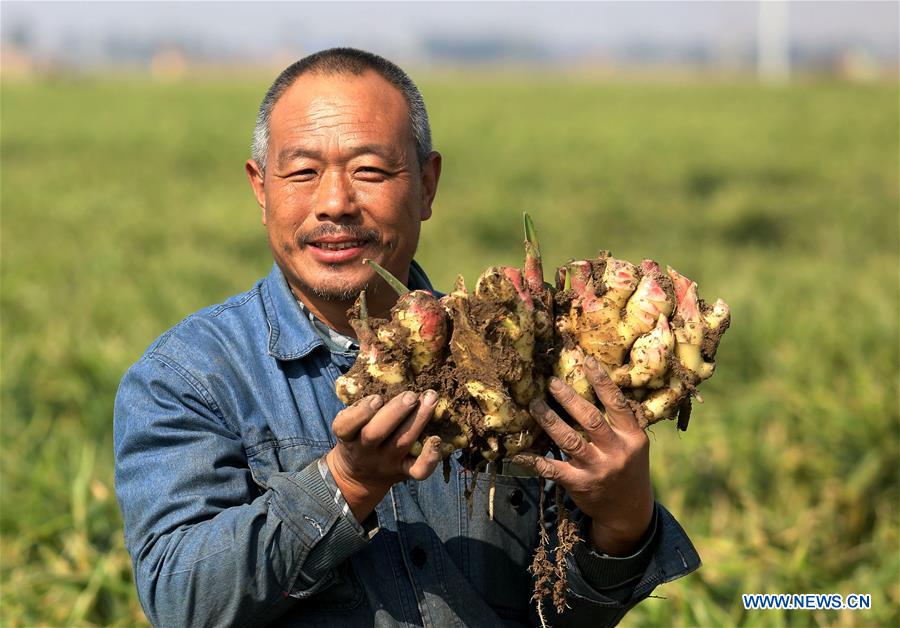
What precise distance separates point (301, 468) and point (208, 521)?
0.71 ft

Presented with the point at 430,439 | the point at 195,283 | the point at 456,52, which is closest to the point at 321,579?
the point at 430,439

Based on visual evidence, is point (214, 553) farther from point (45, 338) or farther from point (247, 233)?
point (247, 233)

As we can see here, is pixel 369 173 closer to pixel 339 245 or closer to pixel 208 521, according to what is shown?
pixel 339 245

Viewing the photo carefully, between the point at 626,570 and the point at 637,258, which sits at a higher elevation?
the point at 626,570

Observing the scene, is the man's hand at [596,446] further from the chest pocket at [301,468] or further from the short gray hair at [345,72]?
the short gray hair at [345,72]

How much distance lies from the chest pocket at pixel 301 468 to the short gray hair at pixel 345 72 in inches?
22.4

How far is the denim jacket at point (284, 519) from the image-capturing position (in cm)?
179

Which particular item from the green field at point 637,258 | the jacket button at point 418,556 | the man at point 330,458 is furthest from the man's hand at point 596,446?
the green field at point 637,258

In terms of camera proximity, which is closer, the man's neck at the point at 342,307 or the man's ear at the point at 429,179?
the man's neck at the point at 342,307

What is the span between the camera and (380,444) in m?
1.70

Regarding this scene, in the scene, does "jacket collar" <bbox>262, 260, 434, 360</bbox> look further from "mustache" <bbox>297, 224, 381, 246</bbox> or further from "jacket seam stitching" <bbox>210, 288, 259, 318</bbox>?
"mustache" <bbox>297, 224, 381, 246</bbox>

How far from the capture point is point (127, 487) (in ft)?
6.27

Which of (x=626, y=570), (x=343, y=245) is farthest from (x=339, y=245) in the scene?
(x=626, y=570)

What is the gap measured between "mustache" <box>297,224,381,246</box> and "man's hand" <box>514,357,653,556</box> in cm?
48
